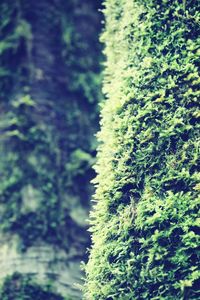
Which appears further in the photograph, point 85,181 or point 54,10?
point 54,10

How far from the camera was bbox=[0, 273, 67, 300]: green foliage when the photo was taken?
391 cm

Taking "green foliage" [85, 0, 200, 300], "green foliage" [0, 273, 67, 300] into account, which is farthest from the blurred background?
"green foliage" [85, 0, 200, 300]

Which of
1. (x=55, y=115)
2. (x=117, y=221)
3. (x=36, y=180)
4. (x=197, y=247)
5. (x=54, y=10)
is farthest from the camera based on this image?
(x=54, y=10)

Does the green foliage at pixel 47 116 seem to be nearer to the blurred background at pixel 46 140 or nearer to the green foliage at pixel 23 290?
the blurred background at pixel 46 140

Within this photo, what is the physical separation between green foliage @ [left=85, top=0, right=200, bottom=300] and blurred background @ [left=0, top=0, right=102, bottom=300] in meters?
1.35

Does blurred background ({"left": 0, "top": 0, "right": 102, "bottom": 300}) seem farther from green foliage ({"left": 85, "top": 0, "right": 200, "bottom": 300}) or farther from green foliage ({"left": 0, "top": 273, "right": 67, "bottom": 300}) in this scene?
green foliage ({"left": 85, "top": 0, "right": 200, "bottom": 300})

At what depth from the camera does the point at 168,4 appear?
10.4 ft

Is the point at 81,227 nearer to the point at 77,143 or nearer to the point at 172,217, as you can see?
the point at 77,143

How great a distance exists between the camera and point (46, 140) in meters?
4.86

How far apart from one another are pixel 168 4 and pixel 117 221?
1.58 m

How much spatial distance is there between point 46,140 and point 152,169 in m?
2.18

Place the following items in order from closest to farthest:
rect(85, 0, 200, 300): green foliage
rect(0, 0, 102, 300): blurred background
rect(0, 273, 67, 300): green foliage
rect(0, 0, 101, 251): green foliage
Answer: rect(85, 0, 200, 300): green foliage, rect(0, 273, 67, 300): green foliage, rect(0, 0, 102, 300): blurred background, rect(0, 0, 101, 251): green foliage

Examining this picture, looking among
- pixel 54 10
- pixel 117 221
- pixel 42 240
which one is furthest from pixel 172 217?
pixel 54 10

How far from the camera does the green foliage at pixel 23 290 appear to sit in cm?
391
